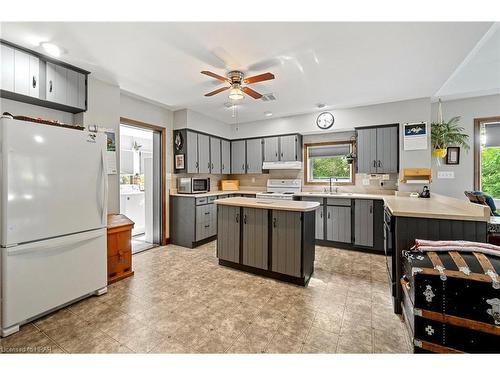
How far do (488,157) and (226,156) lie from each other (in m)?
5.14

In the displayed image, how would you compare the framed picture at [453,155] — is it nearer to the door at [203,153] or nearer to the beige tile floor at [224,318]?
the beige tile floor at [224,318]

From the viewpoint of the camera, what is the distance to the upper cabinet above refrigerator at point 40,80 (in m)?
2.21

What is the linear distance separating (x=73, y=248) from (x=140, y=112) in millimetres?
2649

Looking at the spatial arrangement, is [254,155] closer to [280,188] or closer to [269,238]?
[280,188]

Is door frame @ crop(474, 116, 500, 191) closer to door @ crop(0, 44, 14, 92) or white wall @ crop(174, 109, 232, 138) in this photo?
white wall @ crop(174, 109, 232, 138)

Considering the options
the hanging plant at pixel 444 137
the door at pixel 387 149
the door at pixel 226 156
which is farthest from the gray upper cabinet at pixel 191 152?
the hanging plant at pixel 444 137

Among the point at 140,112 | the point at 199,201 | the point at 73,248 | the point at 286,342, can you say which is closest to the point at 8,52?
the point at 140,112

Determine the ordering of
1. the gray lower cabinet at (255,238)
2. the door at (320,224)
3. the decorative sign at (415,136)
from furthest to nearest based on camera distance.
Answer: the door at (320,224)
the decorative sign at (415,136)
the gray lower cabinet at (255,238)

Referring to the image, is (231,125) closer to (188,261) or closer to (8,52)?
(188,261)

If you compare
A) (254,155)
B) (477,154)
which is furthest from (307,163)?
(477,154)

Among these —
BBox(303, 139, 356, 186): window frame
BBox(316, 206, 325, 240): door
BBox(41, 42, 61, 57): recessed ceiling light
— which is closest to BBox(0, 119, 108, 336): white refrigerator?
BBox(41, 42, 61, 57): recessed ceiling light

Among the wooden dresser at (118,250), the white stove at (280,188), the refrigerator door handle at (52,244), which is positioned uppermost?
the white stove at (280,188)

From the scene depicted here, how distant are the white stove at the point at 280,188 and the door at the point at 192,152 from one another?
4.99 ft

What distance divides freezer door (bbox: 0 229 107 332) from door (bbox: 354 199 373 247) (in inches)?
150
